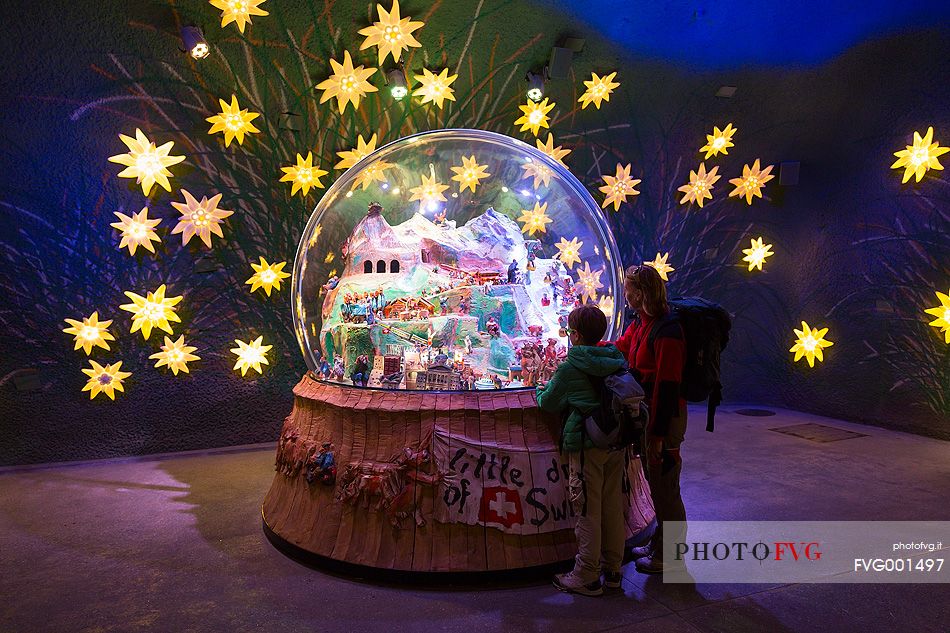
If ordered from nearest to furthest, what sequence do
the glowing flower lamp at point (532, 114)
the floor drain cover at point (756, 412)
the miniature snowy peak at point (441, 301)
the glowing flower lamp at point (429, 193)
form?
1. the miniature snowy peak at point (441, 301)
2. the glowing flower lamp at point (429, 193)
3. the glowing flower lamp at point (532, 114)
4. the floor drain cover at point (756, 412)

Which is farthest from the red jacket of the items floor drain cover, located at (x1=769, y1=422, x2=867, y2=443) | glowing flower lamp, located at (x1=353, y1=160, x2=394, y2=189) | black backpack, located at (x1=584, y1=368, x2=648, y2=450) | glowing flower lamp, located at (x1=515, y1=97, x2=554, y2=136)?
glowing flower lamp, located at (x1=515, y1=97, x2=554, y2=136)

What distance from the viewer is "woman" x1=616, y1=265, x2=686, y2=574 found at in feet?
8.91

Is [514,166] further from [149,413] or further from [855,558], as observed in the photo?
[149,413]

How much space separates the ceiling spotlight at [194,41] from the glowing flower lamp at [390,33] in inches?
54.3

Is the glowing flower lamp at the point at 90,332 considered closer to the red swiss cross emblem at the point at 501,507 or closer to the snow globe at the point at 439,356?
the snow globe at the point at 439,356

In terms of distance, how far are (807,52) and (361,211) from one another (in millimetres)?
5761

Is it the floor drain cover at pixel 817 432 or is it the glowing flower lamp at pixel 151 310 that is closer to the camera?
the glowing flower lamp at pixel 151 310

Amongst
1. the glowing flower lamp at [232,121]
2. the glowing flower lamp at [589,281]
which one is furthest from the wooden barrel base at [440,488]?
the glowing flower lamp at [232,121]

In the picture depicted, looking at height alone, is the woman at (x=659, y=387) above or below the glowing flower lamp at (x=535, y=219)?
below

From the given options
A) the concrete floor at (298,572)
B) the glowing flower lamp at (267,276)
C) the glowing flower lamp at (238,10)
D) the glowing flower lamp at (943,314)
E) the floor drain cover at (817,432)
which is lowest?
the concrete floor at (298,572)

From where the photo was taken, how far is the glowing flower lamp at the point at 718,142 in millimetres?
6824

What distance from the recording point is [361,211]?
3.72 metres

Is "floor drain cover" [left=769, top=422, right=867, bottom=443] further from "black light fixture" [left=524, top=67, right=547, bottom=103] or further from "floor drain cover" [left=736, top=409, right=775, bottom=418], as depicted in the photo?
"black light fixture" [left=524, top=67, right=547, bottom=103]

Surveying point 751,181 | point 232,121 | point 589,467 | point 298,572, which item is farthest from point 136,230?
point 751,181
